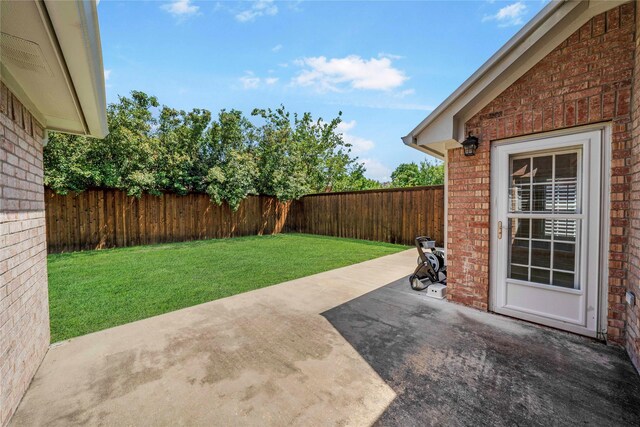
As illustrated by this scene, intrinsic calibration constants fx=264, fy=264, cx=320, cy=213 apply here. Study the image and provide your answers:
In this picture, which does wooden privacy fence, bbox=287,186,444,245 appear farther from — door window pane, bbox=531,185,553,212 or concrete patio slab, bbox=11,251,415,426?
concrete patio slab, bbox=11,251,415,426

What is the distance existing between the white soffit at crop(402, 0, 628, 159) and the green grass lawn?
3689 mm

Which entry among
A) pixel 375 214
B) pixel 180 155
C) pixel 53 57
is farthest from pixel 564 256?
pixel 180 155

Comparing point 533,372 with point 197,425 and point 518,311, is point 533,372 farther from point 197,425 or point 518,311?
point 197,425

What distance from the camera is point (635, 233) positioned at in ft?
7.81

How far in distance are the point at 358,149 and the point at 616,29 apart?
18.8 m

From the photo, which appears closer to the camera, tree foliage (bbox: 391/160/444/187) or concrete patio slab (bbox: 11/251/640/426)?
concrete patio slab (bbox: 11/251/640/426)

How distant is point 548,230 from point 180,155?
37.3ft

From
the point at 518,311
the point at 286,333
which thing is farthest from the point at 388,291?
the point at 286,333

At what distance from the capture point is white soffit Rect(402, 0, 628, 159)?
2633mm

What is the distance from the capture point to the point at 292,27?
7.93 meters

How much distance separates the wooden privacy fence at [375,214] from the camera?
9.12m

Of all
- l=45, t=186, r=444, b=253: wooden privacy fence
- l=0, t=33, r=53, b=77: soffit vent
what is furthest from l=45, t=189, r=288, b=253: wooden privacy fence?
l=0, t=33, r=53, b=77: soffit vent

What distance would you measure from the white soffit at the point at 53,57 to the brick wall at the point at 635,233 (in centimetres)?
421

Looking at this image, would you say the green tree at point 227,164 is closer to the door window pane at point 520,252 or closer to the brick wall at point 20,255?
the brick wall at point 20,255
